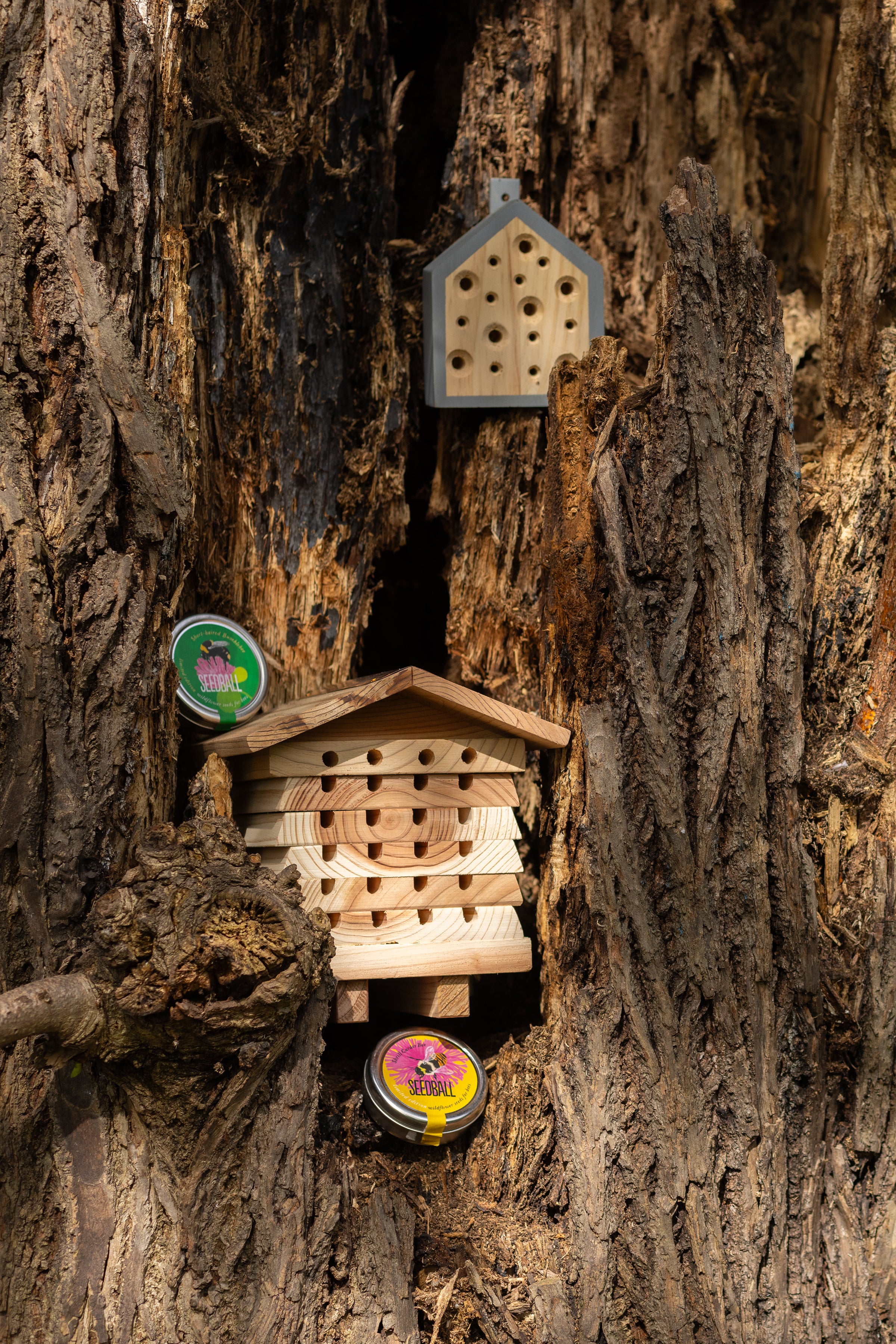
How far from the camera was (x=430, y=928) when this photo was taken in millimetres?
2062

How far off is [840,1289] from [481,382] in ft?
6.40

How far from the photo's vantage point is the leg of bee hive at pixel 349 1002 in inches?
78.3

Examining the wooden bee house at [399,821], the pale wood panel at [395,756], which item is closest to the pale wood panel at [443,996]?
Result: the wooden bee house at [399,821]

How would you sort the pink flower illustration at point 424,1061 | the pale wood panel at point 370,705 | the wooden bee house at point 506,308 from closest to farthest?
the pale wood panel at point 370,705 → the pink flower illustration at point 424,1061 → the wooden bee house at point 506,308

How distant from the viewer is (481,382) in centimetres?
252

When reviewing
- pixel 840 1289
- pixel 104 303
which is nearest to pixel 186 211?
pixel 104 303

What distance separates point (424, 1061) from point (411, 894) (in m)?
0.32

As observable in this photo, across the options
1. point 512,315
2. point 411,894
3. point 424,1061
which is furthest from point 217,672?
point 512,315

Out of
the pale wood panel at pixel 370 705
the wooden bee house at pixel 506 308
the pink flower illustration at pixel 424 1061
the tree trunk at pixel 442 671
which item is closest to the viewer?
the tree trunk at pixel 442 671

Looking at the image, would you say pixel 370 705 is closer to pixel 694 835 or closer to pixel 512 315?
pixel 694 835

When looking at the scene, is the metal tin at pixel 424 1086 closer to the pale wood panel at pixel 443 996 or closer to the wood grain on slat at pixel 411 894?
the pale wood panel at pixel 443 996

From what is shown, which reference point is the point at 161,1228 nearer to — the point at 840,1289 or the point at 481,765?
the point at 481,765

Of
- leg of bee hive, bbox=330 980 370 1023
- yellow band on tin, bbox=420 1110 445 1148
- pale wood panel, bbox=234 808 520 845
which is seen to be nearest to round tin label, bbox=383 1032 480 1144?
yellow band on tin, bbox=420 1110 445 1148

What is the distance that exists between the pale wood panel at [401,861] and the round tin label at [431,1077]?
1.09ft
